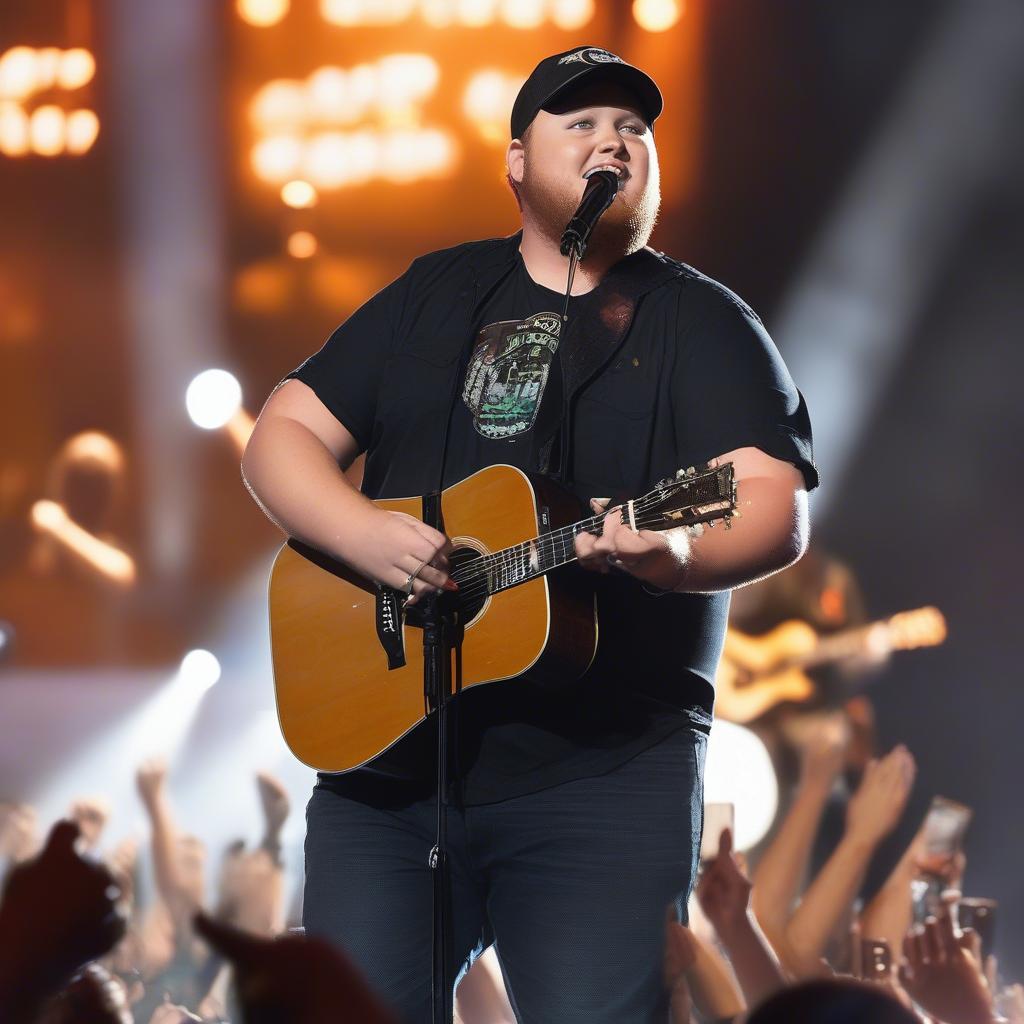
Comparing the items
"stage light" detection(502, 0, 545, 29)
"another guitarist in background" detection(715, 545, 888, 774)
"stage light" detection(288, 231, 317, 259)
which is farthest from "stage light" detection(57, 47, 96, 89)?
"another guitarist in background" detection(715, 545, 888, 774)

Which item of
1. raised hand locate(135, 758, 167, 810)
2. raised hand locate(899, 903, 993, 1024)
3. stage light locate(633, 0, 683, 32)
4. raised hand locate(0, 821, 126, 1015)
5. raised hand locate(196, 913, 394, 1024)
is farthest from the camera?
raised hand locate(135, 758, 167, 810)

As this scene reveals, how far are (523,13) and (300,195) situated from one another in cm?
121

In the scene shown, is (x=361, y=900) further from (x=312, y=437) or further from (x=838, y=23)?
(x=838, y=23)

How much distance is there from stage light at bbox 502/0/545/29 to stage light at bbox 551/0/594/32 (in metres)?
0.06

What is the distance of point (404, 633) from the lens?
6.95 ft

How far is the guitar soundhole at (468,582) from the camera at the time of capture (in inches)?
79.4

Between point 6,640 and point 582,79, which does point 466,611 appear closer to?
point 582,79

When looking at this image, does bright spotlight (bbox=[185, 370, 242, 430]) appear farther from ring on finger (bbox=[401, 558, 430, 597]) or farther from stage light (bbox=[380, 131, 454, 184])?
ring on finger (bbox=[401, 558, 430, 597])

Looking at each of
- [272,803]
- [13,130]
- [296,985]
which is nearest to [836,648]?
[272,803]

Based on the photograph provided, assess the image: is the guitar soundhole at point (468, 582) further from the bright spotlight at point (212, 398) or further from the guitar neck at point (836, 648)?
the bright spotlight at point (212, 398)

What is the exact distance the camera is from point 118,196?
5.76 meters

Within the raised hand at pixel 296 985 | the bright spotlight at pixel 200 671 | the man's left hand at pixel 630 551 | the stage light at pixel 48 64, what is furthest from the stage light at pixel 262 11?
the raised hand at pixel 296 985

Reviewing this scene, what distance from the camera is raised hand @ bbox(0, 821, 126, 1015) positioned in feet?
2.82

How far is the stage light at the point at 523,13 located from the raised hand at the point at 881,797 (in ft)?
10.7
